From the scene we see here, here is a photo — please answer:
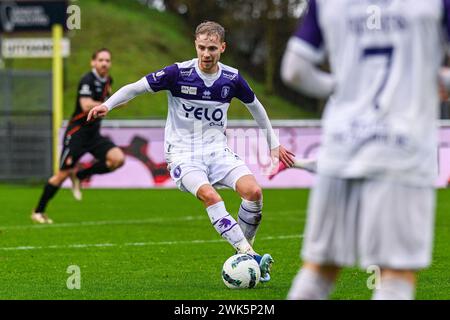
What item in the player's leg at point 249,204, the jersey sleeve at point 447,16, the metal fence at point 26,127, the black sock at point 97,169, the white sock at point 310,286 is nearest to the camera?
the jersey sleeve at point 447,16

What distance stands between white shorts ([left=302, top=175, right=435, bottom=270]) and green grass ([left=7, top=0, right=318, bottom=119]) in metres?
29.5

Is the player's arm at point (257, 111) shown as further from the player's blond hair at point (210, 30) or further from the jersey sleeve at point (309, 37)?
the jersey sleeve at point (309, 37)

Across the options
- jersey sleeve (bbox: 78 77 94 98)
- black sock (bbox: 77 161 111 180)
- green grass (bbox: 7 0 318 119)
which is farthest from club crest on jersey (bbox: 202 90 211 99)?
green grass (bbox: 7 0 318 119)

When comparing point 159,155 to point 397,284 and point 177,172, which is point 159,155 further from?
point 397,284

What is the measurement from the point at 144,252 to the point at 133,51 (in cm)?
3033

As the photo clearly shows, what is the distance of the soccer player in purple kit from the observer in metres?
8.80

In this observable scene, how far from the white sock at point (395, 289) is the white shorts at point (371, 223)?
0.11 metres

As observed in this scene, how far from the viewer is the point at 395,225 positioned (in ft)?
15.5

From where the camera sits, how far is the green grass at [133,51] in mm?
37156

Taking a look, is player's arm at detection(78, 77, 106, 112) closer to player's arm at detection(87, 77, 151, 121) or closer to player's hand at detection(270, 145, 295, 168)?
player's arm at detection(87, 77, 151, 121)

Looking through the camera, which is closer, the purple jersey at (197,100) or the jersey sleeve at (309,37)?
the jersey sleeve at (309,37)

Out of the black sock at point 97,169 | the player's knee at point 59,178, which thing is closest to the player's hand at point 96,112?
the player's knee at point 59,178
